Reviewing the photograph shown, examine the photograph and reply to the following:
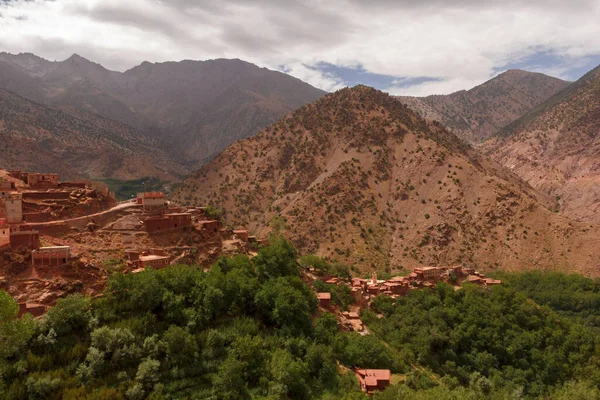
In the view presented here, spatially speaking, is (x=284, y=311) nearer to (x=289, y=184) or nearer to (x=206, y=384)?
(x=206, y=384)

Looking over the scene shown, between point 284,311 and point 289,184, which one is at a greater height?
point 289,184

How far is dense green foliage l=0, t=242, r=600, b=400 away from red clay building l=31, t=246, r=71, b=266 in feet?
9.87

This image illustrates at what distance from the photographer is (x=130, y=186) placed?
115 meters

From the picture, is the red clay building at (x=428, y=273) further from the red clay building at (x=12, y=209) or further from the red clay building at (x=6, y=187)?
the red clay building at (x=6, y=187)

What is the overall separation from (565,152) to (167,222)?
112724 millimetres

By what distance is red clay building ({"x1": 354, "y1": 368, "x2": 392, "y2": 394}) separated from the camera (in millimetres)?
25500

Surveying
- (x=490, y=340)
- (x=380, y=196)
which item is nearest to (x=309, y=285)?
(x=490, y=340)

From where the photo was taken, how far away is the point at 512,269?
5591cm

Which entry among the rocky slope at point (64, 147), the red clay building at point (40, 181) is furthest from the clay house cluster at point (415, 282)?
the rocky slope at point (64, 147)

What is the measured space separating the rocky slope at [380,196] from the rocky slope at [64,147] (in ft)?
159

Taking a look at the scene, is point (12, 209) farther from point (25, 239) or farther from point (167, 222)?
point (167, 222)

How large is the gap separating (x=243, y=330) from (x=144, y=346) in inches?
242

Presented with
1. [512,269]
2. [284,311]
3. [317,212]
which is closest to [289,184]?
[317,212]

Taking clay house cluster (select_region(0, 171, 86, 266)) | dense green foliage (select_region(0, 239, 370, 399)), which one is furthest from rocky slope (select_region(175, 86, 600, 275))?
clay house cluster (select_region(0, 171, 86, 266))
